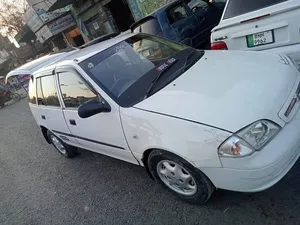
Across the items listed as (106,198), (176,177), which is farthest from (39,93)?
(176,177)

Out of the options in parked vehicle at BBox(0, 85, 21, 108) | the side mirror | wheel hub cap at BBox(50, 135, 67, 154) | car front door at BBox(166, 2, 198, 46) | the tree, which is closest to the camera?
the side mirror

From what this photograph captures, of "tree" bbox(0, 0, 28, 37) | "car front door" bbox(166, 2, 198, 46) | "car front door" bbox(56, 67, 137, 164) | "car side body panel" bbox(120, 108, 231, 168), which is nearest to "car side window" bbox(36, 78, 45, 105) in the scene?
"car front door" bbox(56, 67, 137, 164)

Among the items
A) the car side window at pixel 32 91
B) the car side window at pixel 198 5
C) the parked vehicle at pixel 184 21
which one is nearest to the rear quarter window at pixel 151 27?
the parked vehicle at pixel 184 21

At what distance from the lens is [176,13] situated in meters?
6.79

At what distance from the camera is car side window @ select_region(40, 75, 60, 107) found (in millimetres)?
3748

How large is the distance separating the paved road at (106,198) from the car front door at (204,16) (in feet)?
14.3

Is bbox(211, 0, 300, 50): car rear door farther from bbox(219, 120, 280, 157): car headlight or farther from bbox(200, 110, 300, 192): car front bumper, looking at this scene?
bbox(219, 120, 280, 157): car headlight

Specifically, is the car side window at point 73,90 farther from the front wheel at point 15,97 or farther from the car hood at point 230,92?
the front wheel at point 15,97

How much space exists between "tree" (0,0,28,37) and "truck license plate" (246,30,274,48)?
37.4 metres

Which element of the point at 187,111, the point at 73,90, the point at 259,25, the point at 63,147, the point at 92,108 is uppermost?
the point at 73,90

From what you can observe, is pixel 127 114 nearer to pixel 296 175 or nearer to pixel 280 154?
pixel 280 154

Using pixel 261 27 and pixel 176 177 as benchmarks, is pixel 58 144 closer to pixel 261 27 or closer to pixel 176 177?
pixel 176 177

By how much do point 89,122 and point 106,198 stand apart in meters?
1.00

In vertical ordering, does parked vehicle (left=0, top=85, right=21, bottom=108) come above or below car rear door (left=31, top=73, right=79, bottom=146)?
below
